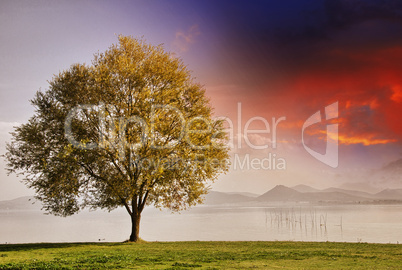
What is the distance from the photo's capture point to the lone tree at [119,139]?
31.5 metres

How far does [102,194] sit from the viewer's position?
3538cm

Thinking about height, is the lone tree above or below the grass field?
above

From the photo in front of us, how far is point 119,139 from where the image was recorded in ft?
103

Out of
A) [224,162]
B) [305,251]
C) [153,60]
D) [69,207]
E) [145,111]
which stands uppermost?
[153,60]

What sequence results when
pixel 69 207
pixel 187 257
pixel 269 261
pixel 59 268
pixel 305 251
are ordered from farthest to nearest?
pixel 69 207 < pixel 305 251 < pixel 187 257 < pixel 269 261 < pixel 59 268

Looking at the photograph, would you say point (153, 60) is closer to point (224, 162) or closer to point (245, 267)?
point (224, 162)

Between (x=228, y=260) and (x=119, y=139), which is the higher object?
(x=119, y=139)

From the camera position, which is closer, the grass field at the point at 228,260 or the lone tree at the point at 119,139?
the grass field at the point at 228,260

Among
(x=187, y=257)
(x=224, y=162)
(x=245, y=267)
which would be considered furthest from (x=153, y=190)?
(x=245, y=267)

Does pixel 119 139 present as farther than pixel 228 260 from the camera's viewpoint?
Yes

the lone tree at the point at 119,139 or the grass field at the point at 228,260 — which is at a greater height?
the lone tree at the point at 119,139

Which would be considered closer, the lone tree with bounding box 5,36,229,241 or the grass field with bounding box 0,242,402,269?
the grass field with bounding box 0,242,402,269

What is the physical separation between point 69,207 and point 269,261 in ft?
68.6

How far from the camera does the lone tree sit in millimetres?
31531
